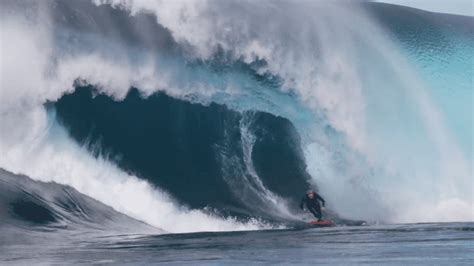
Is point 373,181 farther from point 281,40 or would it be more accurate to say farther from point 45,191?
point 45,191

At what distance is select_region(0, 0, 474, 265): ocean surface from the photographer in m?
30.3

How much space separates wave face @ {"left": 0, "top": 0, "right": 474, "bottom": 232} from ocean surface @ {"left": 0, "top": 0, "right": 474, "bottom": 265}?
0.05 meters

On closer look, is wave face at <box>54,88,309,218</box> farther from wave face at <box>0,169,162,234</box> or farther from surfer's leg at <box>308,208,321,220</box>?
wave face at <box>0,169,162,234</box>

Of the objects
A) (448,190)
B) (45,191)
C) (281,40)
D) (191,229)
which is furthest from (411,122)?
(45,191)

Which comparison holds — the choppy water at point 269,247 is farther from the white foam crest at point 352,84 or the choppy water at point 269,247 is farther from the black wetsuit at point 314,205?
the white foam crest at point 352,84

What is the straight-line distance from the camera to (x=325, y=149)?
3553 centimetres

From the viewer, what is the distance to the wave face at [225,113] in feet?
103

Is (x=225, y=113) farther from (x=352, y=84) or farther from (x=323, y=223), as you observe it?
(x=323, y=223)

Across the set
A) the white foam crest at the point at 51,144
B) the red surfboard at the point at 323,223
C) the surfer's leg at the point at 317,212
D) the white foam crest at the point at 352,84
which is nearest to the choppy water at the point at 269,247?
the red surfboard at the point at 323,223

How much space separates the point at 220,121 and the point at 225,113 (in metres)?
0.33

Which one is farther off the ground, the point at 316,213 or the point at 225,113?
the point at 225,113

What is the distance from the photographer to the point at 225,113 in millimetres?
35375

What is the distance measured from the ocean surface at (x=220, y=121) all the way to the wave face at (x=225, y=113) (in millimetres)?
46

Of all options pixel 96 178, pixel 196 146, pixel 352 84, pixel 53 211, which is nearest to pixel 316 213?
pixel 196 146
